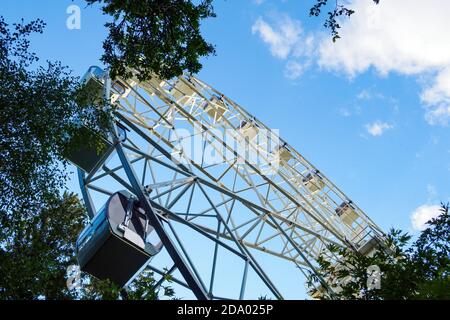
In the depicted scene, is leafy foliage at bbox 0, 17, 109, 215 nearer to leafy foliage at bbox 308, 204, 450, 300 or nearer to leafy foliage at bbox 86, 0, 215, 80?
leafy foliage at bbox 86, 0, 215, 80

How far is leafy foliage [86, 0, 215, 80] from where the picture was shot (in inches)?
444

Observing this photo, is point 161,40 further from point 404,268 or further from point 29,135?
point 404,268

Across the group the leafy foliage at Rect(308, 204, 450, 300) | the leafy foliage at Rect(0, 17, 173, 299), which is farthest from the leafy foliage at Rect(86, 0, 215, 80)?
the leafy foliage at Rect(308, 204, 450, 300)

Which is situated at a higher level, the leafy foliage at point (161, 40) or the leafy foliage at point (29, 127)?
the leafy foliage at point (161, 40)

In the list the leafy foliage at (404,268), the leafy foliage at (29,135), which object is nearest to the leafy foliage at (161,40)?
the leafy foliage at (29,135)

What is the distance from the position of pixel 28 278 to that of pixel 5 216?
337 cm

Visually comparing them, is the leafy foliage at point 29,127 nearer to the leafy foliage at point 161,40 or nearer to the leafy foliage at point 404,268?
the leafy foliage at point 161,40

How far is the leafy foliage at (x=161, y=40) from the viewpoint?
37.0 feet

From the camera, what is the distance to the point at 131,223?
1537 cm

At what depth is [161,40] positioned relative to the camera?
38.5ft
